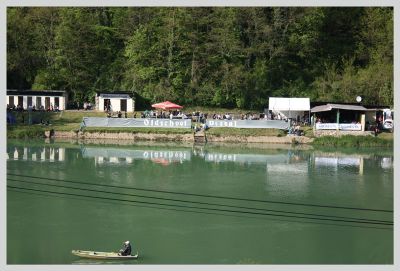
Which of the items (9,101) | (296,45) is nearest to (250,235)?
(9,101)

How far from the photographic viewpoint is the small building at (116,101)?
59.2 m

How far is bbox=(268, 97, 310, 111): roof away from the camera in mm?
56353

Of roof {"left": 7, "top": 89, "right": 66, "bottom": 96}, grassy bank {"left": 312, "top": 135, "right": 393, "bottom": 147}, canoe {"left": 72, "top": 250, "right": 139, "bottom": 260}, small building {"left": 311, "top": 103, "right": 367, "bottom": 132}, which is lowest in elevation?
canoe {"left": 72, "top": 250, "right": 139, "bottom": 260}

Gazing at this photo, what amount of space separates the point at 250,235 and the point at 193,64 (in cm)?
4554

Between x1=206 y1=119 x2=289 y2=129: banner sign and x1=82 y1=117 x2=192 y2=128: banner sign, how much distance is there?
2442 mm

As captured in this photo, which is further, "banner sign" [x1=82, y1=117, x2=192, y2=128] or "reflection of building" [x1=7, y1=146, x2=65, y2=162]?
"banner sign" [x1=82, y1=117, x2=192, y2=128]

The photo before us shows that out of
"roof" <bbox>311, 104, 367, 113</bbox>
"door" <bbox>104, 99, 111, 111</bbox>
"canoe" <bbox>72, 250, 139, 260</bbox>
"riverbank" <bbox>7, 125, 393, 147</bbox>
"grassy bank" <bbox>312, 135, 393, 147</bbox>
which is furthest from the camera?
"door" <bbox>104, 99, 111, 111</bbox>

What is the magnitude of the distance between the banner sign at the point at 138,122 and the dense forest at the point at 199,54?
39.5 feet

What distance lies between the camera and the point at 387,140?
5044 centimetres

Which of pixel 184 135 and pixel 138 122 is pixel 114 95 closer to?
pixel 138 122

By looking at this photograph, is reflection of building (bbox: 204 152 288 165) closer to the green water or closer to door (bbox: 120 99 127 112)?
the green water

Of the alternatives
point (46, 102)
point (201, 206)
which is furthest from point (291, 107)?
point (201, 206)

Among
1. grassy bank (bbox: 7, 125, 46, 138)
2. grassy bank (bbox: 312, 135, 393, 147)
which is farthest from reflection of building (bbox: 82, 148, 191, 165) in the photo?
grassy bank (bbox: 312, 135, 393, 147)

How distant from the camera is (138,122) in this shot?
2087 inches
